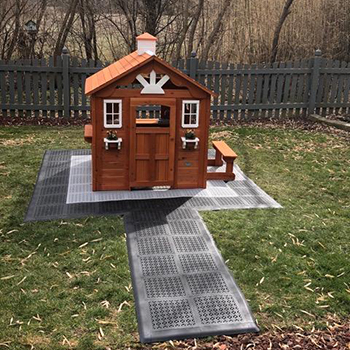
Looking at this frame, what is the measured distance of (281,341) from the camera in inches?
143

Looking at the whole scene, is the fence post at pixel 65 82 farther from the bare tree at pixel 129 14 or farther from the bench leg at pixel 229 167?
the bare tree at pixel 129 14

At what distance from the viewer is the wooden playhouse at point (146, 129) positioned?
A: 626cm

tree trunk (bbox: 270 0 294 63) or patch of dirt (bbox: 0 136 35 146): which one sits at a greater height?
tree trunk (bbox: 270 0 294 63)

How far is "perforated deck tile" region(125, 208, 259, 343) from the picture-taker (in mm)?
3746

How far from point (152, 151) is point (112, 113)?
77 centimetres

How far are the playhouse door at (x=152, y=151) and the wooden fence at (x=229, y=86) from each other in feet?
16.3

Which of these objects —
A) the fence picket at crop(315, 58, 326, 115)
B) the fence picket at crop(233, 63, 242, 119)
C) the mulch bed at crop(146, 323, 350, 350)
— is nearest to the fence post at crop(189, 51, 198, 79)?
the fence picket at crop(233, 63, 242, 119)

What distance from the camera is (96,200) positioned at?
619 cm

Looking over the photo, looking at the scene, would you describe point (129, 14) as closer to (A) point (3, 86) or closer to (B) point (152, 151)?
(A) point (3, 86)

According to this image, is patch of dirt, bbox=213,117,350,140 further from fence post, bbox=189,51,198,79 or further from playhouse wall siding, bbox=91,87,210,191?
playhouse wall siding, bbox=91,87,210,191

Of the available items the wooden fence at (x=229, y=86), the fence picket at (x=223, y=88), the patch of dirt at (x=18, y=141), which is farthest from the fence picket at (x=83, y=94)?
the fence picket at (x=223, y=88)

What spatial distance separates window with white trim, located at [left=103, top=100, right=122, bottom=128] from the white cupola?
3.17 feet

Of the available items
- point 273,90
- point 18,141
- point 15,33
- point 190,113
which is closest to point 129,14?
point 15,33

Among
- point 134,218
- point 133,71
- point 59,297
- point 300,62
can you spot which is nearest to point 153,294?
point 59,297
